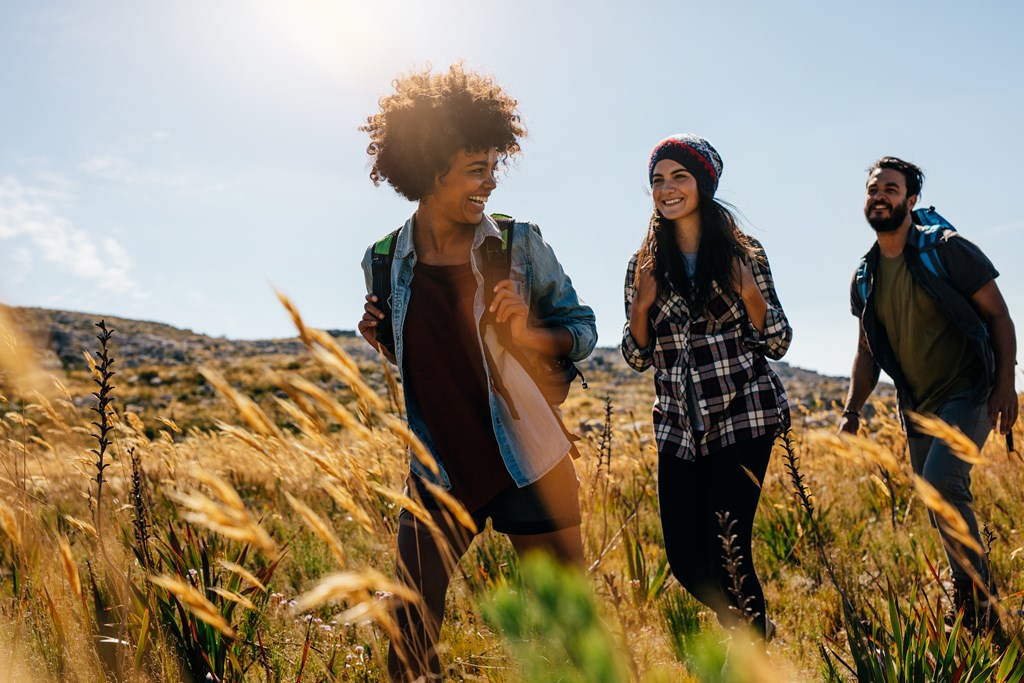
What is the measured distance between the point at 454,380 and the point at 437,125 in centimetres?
89

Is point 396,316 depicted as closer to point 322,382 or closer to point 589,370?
point 322,382

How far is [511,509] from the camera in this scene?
7.45ft

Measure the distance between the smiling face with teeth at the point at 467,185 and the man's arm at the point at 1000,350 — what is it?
247 cm

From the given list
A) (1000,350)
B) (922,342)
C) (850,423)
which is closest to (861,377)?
(850,423)

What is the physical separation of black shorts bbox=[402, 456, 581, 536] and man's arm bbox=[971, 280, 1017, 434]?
2144 mm

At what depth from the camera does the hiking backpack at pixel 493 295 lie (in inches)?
93.2

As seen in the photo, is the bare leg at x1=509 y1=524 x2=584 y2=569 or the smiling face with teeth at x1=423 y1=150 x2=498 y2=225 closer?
the bare leg at x1=509 y1=524 x2=584 y2=569

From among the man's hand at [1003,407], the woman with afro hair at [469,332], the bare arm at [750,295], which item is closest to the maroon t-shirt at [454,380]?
the woman with afro hair at [469,332]

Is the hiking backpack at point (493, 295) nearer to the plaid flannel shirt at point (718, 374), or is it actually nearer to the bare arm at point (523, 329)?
the bare arm at point (523, 329)

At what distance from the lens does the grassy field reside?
56.0 inches

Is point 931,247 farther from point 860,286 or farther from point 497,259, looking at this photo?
point 497,259

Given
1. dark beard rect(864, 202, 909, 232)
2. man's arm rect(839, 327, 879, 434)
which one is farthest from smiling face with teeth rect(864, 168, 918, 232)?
man's arm rect(839, 327, 879, 434)

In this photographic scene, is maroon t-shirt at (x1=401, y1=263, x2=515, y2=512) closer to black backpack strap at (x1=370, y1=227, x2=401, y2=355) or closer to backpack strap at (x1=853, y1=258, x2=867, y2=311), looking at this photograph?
black backpack strap at (x1=370, y1=227, x2=401, y2=355)

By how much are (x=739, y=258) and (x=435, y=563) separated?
1.85 meters
